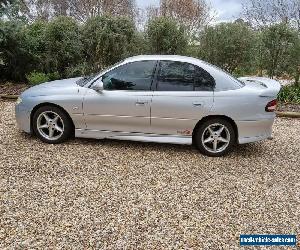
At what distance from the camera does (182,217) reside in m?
3.71

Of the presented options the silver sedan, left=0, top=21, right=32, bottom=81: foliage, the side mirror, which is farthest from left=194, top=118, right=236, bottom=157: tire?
left=0, top=21, right=32, bottom=81: foliage

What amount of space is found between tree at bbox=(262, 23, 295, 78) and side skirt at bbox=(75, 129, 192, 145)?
592 centimetres

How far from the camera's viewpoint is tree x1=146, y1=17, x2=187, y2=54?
10234 mm

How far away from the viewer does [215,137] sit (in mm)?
5375

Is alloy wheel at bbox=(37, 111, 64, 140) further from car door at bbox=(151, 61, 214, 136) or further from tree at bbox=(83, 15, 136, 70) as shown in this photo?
tree at bbox=(83, 15, 136, 70)

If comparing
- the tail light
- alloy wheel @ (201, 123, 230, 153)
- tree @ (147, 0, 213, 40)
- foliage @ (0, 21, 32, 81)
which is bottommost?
alloy wheel @ (201, 123, 230, 153)

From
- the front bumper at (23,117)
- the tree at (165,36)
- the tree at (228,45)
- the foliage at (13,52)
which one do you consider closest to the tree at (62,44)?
the foliage at (13,52)

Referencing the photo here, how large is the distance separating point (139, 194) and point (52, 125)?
2.18 meters

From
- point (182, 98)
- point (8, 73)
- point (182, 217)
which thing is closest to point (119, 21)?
point (8, 73)

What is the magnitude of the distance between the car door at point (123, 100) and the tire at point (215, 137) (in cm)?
82

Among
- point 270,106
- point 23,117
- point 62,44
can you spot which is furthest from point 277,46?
point 23,117

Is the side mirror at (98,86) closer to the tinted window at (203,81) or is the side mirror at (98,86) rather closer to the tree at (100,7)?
the tinted window at (203,81)

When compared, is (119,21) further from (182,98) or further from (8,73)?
(182,98)

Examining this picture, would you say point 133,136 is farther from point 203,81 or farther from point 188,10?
point 188,10
